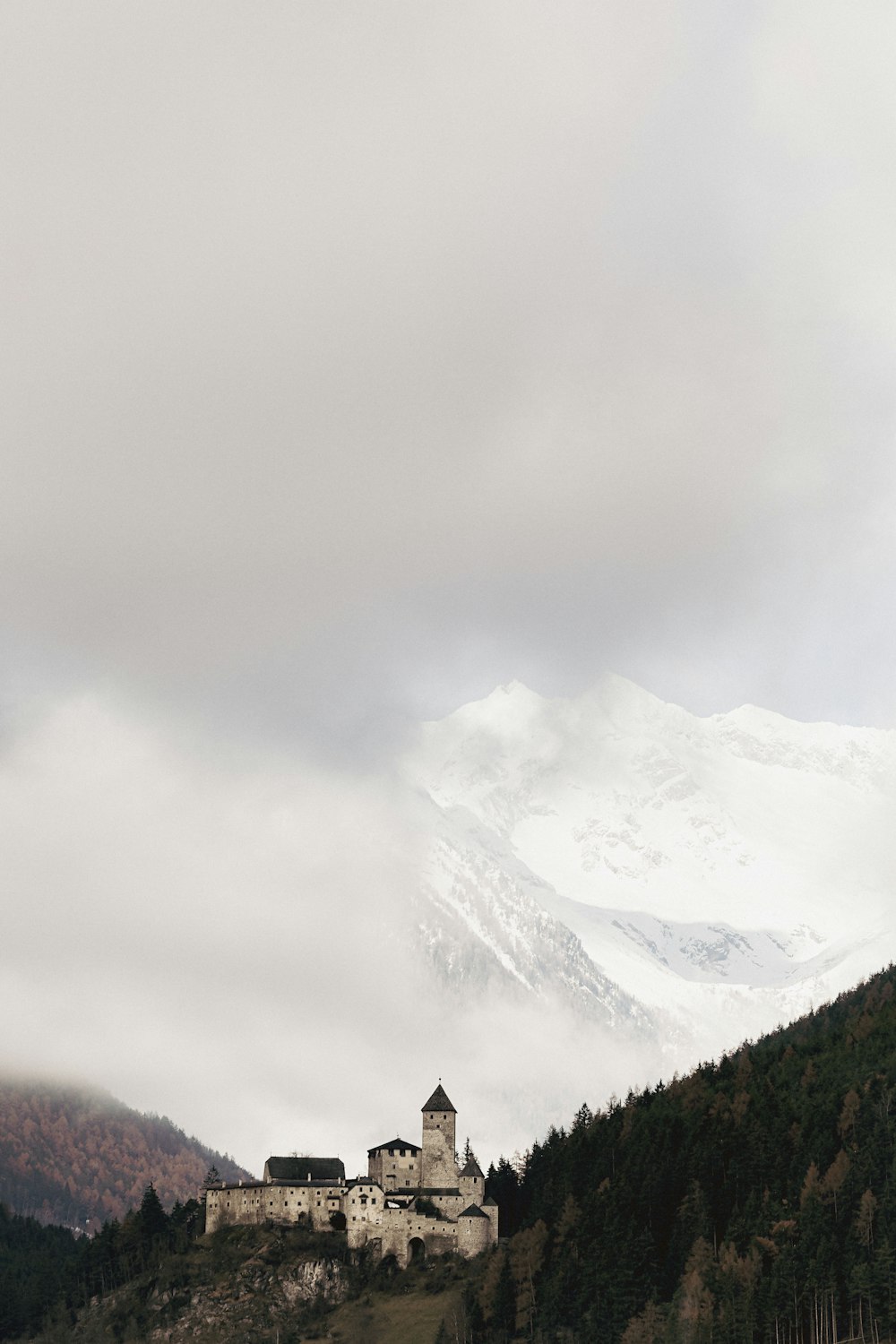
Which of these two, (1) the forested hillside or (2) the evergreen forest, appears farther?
(2) the evergreen forest

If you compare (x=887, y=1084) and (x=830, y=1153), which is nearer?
(x=830, y=1153)

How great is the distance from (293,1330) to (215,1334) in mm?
9210

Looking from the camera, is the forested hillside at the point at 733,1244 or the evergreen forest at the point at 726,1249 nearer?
the forested hillside at the point at 733,1244

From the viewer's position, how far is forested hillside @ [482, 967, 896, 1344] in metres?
160

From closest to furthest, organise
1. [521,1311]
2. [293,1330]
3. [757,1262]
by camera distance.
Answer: [757,1262], [521,1311], [293,1330]

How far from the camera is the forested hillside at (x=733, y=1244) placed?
6309 inches

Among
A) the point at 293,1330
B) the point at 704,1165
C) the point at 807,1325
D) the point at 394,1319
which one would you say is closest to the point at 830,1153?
the point at 704,1165

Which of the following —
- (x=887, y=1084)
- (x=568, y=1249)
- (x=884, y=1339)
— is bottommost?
(x=884, y=1339)

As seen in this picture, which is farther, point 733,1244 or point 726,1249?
point 733,1244

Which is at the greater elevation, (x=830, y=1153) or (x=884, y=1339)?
(x=830, y=1153)

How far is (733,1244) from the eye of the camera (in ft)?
574

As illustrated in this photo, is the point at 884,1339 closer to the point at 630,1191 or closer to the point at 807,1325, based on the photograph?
the point at 807,1325

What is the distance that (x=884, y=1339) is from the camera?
15438 cm

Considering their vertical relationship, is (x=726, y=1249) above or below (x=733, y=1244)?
below
